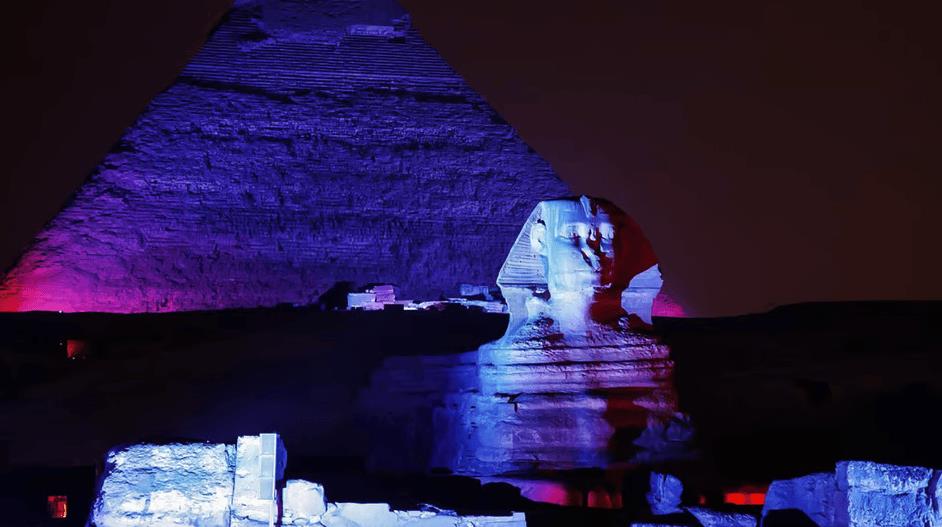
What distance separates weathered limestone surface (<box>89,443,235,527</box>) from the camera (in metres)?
5.16

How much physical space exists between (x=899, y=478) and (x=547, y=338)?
252 cm

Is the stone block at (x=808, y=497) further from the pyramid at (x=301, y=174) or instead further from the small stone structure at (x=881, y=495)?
the pyramid at (x=301, y=174)

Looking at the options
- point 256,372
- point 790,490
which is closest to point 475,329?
point 256,372

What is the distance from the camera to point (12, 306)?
2252cm

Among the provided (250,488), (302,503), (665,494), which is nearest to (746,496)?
(665,494)

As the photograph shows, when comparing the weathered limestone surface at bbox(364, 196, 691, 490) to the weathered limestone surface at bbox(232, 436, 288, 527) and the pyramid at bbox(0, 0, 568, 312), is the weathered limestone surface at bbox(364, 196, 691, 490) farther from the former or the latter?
the pyramid at bbox(0, 0, 568, 312)

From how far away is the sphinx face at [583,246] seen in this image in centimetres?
719

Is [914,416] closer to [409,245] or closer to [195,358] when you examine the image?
[195,358]

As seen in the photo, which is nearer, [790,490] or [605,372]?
[790,490]

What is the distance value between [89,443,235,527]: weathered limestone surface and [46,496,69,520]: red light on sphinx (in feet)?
13.0

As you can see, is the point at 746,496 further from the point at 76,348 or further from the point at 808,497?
the point at 76,348

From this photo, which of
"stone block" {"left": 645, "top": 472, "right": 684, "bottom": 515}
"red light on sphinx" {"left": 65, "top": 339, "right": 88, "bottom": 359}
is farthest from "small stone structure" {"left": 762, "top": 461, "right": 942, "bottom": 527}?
"red light on sphinx" {"left": 65, "top": 339, "right": 88, "bottom": 359}

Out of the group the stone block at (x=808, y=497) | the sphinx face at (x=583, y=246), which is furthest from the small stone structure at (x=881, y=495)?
the sphinx face at (x=583, y=246)

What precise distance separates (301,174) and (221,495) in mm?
21862
